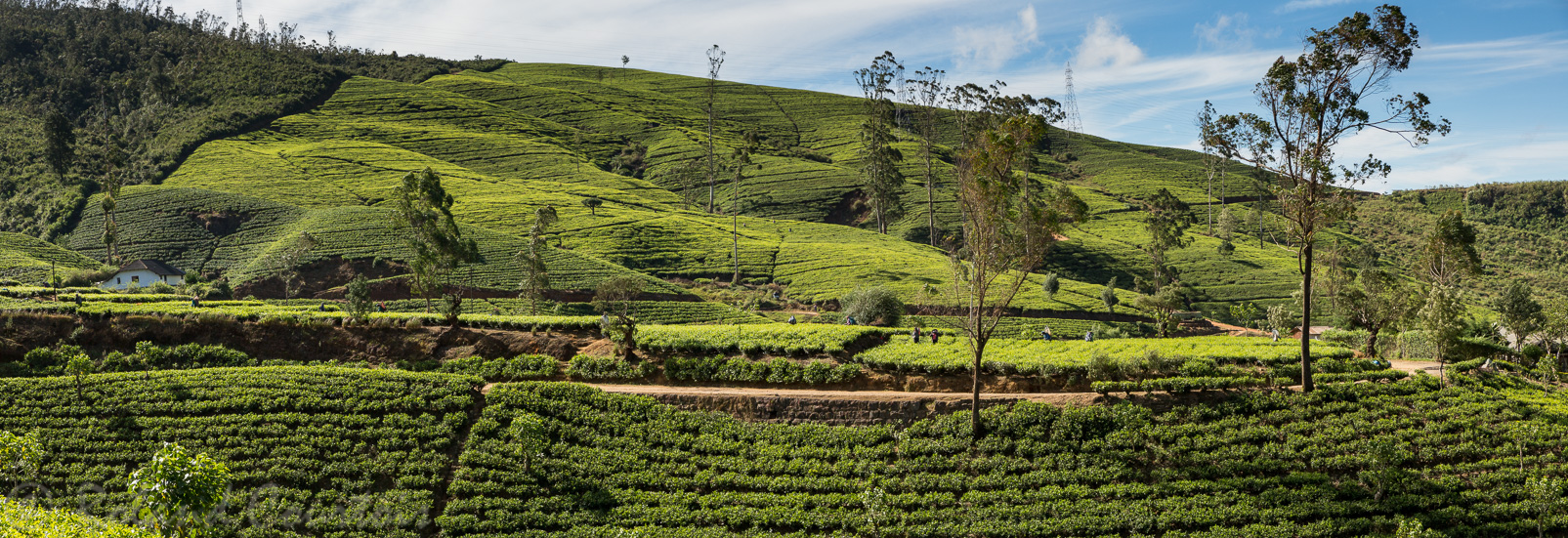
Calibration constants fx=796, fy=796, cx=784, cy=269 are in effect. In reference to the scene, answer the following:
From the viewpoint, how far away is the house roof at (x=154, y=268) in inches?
2463

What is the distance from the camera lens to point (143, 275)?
6272 centimetres

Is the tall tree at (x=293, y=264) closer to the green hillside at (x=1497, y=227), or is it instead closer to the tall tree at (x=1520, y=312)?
the tall tree at (x=1520, y=312)

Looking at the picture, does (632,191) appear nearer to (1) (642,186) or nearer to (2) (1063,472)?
(1) (642,186)

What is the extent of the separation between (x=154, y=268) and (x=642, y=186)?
184 ft

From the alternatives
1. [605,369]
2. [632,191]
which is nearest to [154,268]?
[632,191]

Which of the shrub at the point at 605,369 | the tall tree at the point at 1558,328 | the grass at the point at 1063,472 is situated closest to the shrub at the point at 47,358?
the grass at the point at 1063,472

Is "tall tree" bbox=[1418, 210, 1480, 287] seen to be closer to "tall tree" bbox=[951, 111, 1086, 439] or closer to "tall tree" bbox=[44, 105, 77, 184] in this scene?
"tall tree" bbox=[951, 111, 1086, 439]

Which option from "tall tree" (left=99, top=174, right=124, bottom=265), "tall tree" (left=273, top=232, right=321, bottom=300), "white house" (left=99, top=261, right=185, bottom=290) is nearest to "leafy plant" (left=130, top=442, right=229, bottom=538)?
"tall tree" (left=273, top=232, right=321, bottom=300)

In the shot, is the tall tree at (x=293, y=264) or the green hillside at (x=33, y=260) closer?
the green hillside at (x=33, y=260)

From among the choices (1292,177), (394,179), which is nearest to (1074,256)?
(1292,177)

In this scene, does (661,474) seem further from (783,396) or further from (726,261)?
(726,261)

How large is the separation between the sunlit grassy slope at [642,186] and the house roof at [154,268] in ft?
8.52

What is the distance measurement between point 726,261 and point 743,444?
47.7 metres

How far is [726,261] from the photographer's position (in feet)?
240
